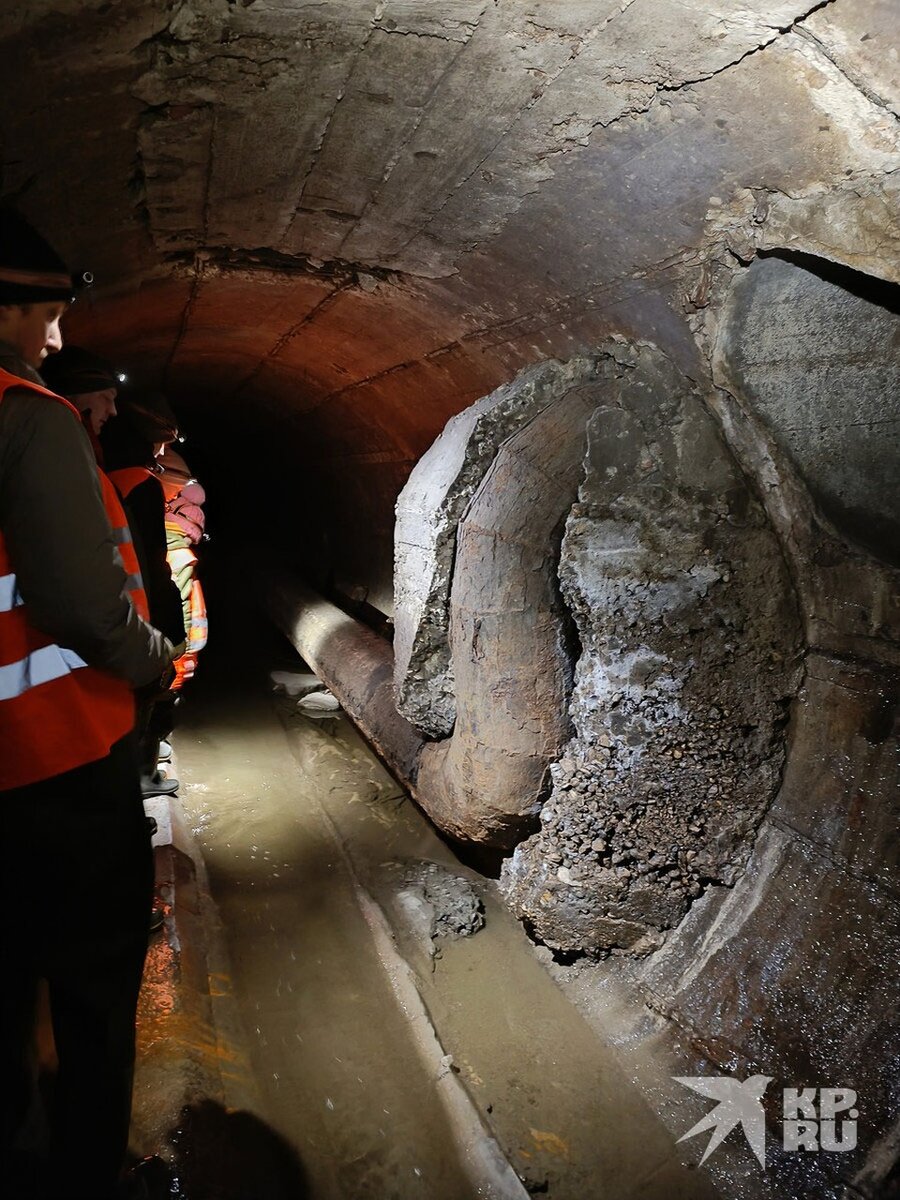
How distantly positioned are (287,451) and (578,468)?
7.37m

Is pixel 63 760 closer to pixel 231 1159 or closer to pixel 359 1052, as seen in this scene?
pixel 231 1159

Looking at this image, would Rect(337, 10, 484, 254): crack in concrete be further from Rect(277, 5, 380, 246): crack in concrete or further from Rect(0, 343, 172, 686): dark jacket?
Rect(0, 343, 172, 686): dark jacket

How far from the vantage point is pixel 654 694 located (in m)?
2.58

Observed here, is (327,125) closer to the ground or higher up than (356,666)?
higher up

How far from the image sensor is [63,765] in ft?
5.27

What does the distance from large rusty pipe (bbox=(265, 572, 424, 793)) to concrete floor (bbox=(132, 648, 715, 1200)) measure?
697 millimetres

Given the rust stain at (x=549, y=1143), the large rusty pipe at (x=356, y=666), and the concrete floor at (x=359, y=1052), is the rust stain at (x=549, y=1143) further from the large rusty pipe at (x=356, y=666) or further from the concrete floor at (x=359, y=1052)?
the large rusty pipe at (x=356, y=666)

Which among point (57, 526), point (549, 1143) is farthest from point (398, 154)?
point (549, 1143)

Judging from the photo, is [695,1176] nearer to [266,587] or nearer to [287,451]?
[266,587]

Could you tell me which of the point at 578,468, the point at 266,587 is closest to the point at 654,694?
the point at 578,468

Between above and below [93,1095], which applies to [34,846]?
above

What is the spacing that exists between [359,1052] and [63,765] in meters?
1.89

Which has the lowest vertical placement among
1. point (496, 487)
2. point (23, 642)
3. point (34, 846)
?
point (34, 846)

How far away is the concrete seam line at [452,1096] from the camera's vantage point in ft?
7.48
